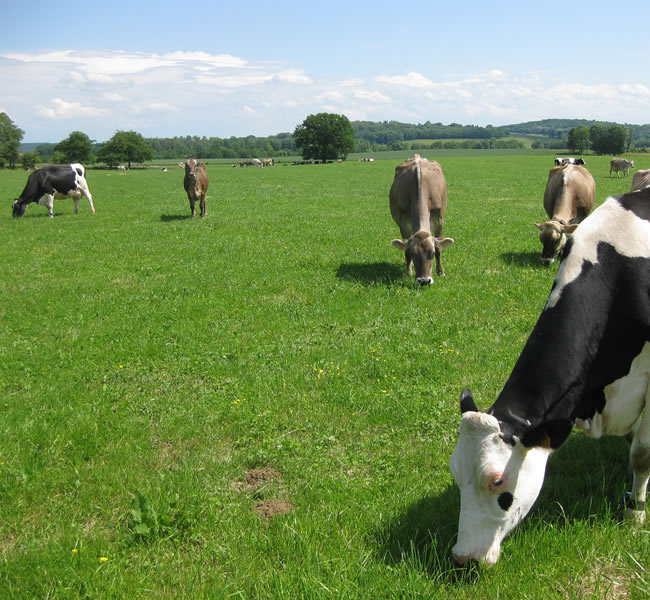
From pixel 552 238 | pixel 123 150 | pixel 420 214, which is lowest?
pixel 552 238

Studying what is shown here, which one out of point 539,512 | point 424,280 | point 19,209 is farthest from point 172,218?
point 539,512

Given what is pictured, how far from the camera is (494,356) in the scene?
6.90 metres

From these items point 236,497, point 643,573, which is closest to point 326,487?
point 236,497

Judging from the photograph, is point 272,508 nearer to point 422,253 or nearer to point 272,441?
point 272,441

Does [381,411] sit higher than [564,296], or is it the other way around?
[564,296]

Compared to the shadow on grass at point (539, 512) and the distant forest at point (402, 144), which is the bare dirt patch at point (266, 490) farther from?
the distant forest at point (402, 144)

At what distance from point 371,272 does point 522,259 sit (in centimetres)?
362

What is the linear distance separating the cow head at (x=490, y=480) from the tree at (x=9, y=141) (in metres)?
126

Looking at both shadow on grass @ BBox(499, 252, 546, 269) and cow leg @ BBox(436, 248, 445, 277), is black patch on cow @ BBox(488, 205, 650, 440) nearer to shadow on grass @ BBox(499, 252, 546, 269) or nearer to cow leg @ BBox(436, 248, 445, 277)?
cow leg @ BBox(436, 248, 445, 277)

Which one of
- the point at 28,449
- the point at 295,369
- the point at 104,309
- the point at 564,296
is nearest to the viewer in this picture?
the point at 564,296

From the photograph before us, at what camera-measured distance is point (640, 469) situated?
12.4ft

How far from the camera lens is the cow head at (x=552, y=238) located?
36.9 ft

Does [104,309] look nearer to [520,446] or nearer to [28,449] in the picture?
[28,449]

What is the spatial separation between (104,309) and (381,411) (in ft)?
19.8
